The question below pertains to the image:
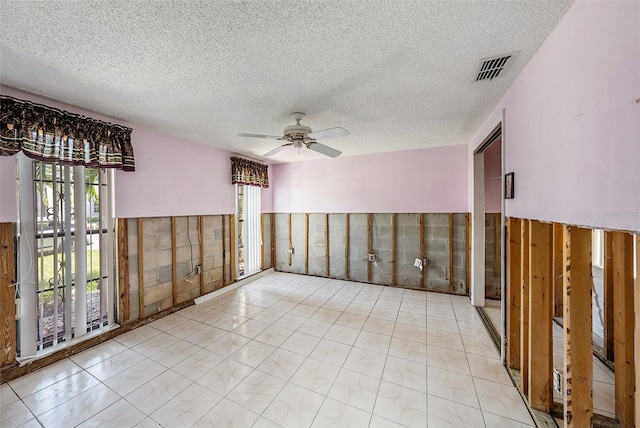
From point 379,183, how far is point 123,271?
423cm

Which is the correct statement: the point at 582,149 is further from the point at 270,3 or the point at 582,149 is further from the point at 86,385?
the point at 86,385

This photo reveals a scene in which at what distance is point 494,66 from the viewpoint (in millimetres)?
1818

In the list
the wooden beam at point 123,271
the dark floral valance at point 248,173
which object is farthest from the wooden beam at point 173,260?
the dark floral valance at point 248,173

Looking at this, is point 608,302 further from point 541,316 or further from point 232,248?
point 232,248

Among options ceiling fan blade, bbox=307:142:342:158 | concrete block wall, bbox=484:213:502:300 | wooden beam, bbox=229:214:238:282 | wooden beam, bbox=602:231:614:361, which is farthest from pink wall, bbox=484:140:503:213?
wooden beam, bbox=229:214:238:282

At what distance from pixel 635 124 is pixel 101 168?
415cm

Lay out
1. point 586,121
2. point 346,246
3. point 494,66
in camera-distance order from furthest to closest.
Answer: point 346,246, point 494,66, point 586,121

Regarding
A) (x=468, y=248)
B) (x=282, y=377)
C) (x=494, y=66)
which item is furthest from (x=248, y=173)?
(x=468, y=248)

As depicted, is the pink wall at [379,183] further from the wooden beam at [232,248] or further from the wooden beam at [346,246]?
the wooden beam at [232,248]

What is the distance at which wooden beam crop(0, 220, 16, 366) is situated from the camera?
211 centimetres

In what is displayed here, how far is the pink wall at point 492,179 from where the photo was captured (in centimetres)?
379

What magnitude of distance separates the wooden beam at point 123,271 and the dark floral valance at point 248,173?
196 cm

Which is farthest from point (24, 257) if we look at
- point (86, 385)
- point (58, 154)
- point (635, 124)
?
point (635, 124)

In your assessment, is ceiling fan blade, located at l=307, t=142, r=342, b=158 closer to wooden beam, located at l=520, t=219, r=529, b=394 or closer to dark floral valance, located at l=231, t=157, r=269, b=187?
wooden beam, located at l=520, t=219, r=529, b=394
